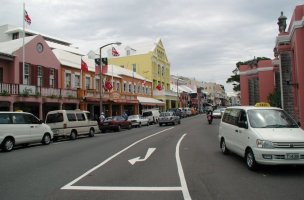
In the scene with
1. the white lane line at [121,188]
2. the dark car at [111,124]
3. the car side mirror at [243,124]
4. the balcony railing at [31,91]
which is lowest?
the white lane line at [121,188]

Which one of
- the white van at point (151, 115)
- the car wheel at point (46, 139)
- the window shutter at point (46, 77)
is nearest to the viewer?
the car wheel at point (46, 139)

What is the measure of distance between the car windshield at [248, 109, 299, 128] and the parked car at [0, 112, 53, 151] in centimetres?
1124

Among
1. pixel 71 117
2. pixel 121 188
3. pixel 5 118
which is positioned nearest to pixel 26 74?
pixel 71 117

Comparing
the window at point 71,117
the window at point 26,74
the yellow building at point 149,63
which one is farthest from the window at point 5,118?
the yellow building at point 149,63

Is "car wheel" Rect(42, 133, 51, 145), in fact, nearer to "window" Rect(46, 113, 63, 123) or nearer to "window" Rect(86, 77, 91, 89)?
"window" Rect(46, 113, 63, 123)

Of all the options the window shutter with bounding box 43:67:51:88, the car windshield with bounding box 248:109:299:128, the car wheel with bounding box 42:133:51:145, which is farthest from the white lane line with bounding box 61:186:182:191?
the window shutter with bounding box 43:67:51:88

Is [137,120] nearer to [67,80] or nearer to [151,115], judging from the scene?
[151,115]

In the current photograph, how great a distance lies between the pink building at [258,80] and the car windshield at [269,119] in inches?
1136

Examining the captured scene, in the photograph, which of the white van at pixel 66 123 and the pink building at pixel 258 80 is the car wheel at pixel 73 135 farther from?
the pink building at pixel 258 80

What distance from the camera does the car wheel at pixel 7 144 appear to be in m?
15.5

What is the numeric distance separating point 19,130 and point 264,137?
1230 cm

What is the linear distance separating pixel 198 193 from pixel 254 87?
39.6 meters

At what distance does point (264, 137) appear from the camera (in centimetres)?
879

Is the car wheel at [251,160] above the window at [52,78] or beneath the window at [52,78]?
beneath
